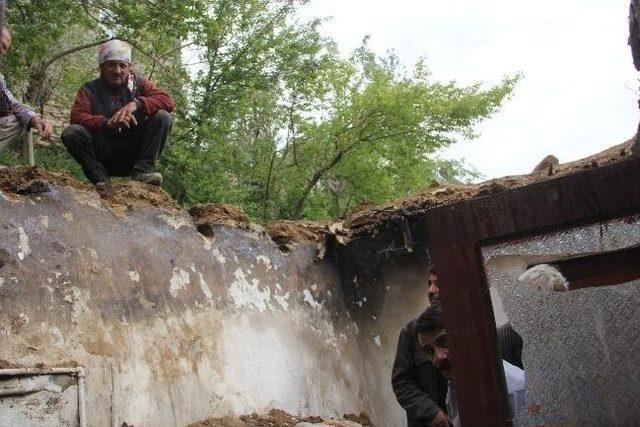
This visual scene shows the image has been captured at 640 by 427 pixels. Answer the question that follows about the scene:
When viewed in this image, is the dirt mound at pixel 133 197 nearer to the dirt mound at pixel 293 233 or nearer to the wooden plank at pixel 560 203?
the dirt mound at pixel 293 233

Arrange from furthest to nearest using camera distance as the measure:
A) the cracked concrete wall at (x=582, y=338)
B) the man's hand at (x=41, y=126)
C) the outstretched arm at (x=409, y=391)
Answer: the man's hand at (x=41, y=126) < the outstretched arm at (x=409, y=391) < the cracked concrete wall at (x=582, y=338)

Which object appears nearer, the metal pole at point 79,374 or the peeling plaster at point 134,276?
the metal pole at point 79,374

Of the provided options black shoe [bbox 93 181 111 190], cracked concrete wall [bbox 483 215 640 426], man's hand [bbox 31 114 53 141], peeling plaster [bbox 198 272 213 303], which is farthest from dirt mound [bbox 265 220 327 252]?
cracked concrete wall [bbox 483 215 640 426]

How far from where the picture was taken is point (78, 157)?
5.25 m

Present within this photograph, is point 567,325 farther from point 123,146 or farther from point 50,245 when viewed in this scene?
point 123,146

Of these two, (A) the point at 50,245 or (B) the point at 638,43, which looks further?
(A) the point at 50,245

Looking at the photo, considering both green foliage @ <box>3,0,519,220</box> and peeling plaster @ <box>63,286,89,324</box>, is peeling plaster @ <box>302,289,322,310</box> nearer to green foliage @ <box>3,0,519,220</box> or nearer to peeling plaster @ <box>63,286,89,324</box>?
peeling plaster @ <box>63,286,89,324</box>

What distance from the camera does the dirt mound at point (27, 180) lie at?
4.20 metres

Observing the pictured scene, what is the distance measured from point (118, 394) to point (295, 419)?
1693 millimetres

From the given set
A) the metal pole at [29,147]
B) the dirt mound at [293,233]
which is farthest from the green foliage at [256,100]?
the dirt mound at [293,233]

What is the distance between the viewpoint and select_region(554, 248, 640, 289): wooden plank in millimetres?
1948

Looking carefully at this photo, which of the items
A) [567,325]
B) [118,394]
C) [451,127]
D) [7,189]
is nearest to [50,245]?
[7,189]

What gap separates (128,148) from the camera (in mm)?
5527

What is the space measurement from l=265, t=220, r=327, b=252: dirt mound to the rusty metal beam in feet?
15.1
